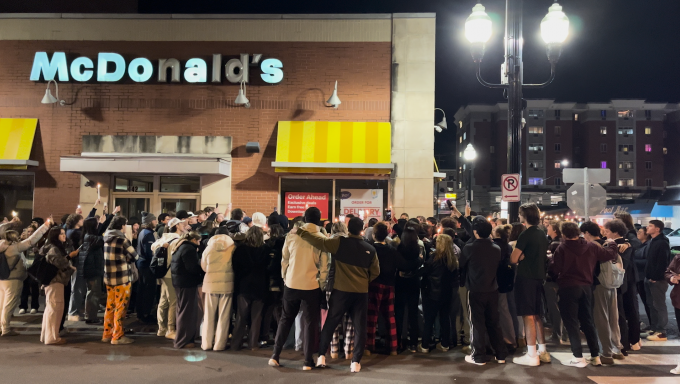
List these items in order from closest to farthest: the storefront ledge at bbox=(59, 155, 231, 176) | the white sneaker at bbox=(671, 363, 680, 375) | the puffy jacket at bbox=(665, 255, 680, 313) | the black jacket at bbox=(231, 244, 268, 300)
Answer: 1. the white sneaker at bbox=(671, 363, 680, 375)
2. the puffy jacket at bbox=(665, 255, 680, 313)
3. the black jacket at bbox=(231, 244, 268, 300)
4. the storefront ledge at bbox=(59, 155, 231, 176)

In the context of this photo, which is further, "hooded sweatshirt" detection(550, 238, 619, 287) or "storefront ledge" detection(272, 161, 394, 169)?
"storefront ledge" detection(272, 161, 394, 169)

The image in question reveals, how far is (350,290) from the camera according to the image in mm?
6188

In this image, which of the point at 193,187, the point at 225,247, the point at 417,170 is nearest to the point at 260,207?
the point at 193,187

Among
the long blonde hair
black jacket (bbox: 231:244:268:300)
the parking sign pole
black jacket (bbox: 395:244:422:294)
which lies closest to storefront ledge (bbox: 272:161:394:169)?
the parking sign pole

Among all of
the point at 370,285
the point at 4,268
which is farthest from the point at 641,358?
the point at 4,268

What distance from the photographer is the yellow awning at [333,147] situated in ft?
46.2

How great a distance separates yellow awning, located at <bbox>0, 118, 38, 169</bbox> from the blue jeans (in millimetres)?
7315

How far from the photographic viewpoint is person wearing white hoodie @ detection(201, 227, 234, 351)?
7062mm

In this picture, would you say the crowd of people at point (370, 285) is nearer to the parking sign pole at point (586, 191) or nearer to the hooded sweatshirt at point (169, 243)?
the hooded sweatshirt at point (169, 243)

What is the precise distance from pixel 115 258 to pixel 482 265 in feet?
18.5

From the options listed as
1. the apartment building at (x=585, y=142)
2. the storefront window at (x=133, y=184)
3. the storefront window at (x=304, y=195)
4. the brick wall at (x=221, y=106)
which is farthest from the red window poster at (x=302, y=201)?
the apartment building at (x=585, y=142)

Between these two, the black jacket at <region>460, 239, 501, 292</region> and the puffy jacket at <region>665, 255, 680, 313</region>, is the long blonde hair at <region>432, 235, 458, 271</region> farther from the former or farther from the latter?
the puffy jacket at <region>665, 255, 680, 313</region>

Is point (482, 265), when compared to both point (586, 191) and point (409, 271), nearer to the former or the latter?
point (409, 271)

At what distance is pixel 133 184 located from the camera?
50.1 feet
